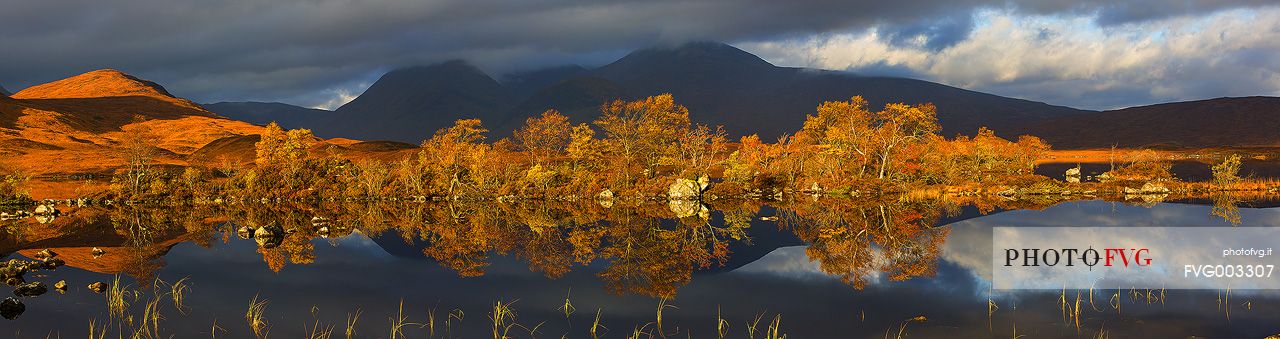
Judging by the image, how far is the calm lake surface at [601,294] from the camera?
12820 mm

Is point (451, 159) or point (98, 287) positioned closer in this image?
point (98, 287)

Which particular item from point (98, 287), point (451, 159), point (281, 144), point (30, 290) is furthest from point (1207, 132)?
point (30, 290)

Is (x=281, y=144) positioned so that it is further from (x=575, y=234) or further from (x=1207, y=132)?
(x=1207, y=132)

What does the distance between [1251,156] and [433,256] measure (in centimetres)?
15651

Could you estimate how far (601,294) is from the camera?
1622 cm

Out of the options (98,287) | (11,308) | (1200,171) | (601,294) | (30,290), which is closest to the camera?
(11,308)

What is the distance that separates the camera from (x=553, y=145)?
7769 centimetres

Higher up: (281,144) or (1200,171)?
(281,144)

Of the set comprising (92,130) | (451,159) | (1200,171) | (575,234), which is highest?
(92,130)

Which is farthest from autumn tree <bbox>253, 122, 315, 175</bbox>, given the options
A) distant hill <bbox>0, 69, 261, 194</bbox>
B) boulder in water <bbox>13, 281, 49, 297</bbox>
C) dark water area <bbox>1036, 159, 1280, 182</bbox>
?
dark water area <bbox>1036, 159, 1280, 182</bbox>

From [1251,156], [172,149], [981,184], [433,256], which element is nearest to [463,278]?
[433,256]

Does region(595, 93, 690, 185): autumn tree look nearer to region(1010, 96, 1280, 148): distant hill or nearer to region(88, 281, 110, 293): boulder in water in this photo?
region(88, 281, 110, 293): boulder in water

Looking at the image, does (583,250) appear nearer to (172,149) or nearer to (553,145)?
(553,145)

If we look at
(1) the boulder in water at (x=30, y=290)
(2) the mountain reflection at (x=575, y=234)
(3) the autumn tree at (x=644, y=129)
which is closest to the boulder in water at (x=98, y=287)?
(1) the boulder in water at (x=30, y=290)
